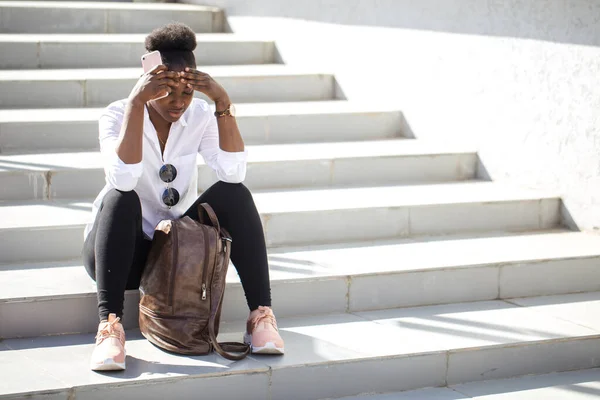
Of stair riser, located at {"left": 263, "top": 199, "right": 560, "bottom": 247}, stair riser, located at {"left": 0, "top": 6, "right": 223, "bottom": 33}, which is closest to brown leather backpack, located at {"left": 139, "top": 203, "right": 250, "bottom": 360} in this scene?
stair riser, located at {"left": 263, "top": 199, "right": 560, "bottom": 247}

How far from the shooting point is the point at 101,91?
5.97m

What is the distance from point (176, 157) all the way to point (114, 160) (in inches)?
14.7

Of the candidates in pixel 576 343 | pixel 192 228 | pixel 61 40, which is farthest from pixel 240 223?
pixel 61 40

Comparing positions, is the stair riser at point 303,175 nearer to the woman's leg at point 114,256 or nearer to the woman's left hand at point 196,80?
the woman's leg at point 114,256

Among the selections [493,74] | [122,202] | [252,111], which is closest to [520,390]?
[122,202]

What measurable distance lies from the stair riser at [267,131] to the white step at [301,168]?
0.13 metres

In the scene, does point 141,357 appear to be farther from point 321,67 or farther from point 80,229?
point 321,67

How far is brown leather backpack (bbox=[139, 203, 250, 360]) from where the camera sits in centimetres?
355

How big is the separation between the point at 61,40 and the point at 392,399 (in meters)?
3.98

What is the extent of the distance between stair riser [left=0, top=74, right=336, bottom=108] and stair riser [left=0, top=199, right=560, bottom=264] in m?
1.68

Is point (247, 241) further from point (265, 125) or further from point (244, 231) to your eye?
point (265, 125)

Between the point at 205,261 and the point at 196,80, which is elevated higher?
the point at 196,80

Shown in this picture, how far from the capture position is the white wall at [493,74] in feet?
16.8

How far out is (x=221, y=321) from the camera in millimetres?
4070
